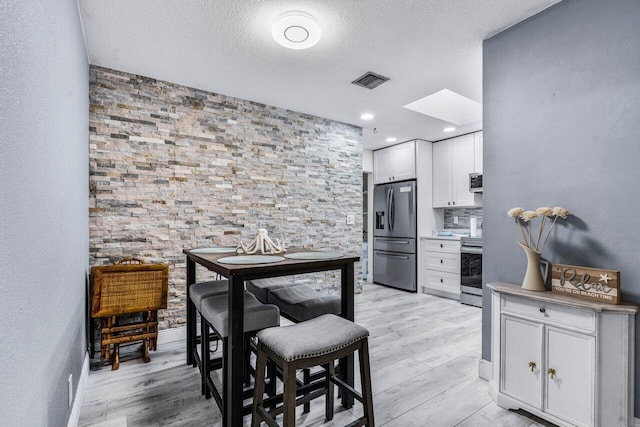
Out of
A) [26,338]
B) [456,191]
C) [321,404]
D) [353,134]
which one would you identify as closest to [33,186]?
[26,338]

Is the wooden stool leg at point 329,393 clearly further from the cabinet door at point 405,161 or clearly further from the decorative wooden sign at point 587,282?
the cabinet door at point 405,161

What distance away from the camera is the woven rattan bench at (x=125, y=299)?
7.65 ft

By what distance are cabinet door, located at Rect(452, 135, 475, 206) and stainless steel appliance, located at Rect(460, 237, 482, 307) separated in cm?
68

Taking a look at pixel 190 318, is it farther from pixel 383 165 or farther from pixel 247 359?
pixel 383 165

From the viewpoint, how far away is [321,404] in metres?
1.99

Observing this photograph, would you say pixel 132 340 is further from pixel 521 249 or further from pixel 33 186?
pixel 521 249

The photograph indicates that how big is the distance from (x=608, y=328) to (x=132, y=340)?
9.96 feet

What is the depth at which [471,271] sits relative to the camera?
170 inches

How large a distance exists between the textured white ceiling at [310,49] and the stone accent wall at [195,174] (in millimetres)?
234

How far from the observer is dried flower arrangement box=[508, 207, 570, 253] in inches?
72.2

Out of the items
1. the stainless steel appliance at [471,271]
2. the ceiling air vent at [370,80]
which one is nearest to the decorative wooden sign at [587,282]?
the ceiling air vent at [370,80]

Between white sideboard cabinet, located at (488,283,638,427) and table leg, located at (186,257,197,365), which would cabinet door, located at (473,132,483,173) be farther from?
table leg, located at (186,257,197,365)

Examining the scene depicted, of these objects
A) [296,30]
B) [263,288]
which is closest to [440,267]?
[263,288]

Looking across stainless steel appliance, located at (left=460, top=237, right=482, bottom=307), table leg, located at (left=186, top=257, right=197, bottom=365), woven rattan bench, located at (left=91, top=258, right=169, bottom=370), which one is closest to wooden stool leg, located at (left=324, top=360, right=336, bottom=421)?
table leg, located at (left=186, top=257, right=197, bottom=365)
